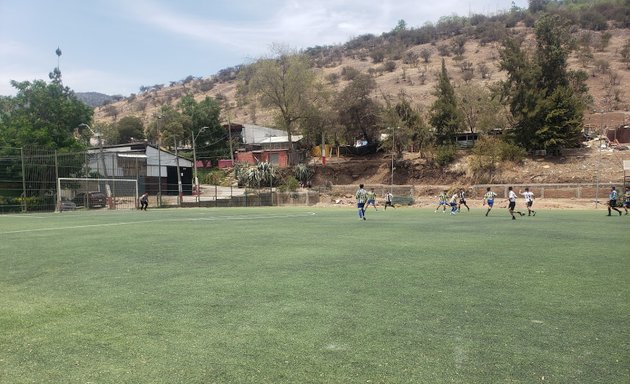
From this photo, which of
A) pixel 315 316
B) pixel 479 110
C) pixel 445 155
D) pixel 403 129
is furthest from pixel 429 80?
pixel 315 316

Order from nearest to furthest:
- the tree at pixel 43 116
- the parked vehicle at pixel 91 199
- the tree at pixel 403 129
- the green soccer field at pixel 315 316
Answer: the green soccer field at pixel 315 316, the parked vehicle at pixel 91 199, the tree at pixel 43 116, the tree at pixel 403 129

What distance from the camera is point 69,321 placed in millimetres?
5992

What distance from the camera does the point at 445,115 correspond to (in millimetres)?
56219

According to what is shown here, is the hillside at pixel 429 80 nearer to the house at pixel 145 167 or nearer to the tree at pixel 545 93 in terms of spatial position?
the tree at pixel 545 93

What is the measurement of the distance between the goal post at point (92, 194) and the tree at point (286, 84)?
24784 mm

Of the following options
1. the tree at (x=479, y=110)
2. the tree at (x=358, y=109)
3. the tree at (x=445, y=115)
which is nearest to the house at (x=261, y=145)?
the tree at (x=358, y=109)

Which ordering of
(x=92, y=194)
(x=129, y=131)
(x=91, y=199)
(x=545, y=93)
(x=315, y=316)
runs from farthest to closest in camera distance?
(x=129, y=131)
(x=545, y=93)
(x=92, y=194)
(x=91, y=199)
(x=315, y=316)

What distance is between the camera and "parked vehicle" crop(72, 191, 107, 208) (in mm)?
38031

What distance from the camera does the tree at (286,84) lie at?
206ft

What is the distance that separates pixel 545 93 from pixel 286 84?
3060 cm

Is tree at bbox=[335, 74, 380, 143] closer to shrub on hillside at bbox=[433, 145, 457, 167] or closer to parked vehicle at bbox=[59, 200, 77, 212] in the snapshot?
shrub on hillside at bbox=[433, 145, 457, 167]

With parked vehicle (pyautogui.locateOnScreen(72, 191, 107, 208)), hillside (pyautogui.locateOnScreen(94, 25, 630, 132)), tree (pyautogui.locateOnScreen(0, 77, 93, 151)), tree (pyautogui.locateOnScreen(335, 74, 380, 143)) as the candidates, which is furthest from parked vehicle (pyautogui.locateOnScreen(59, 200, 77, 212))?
hillside (pyautogui.locateOnScreen(94, 25, 630, 132))

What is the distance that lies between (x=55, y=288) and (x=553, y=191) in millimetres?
44644

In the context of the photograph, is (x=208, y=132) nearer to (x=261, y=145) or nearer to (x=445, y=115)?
(x=261, y=145)
